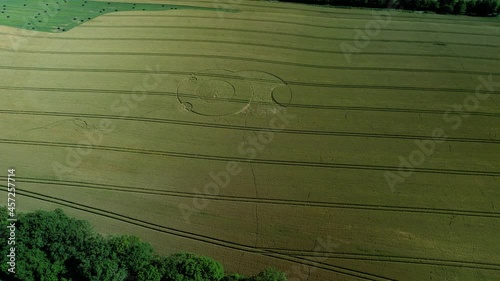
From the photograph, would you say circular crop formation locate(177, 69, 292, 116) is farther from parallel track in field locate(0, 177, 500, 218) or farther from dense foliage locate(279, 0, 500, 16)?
dense foliage locate(279, 0, 500, 16)

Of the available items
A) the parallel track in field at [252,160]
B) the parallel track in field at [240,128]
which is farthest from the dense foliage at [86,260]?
the parallel track in field at [240,128]

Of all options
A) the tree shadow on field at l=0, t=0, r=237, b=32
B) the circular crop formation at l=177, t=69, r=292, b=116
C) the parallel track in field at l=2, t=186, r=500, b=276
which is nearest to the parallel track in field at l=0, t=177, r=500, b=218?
the parallel track in field at l=2, t=186, r=500, b=276

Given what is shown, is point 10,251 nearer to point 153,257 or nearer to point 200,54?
A: point 153,257

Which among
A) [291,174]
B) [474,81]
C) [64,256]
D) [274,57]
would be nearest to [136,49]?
[274,57]

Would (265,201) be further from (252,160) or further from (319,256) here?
(319,256)

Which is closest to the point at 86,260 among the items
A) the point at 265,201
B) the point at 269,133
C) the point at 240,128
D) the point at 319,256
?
the point at 265,201
